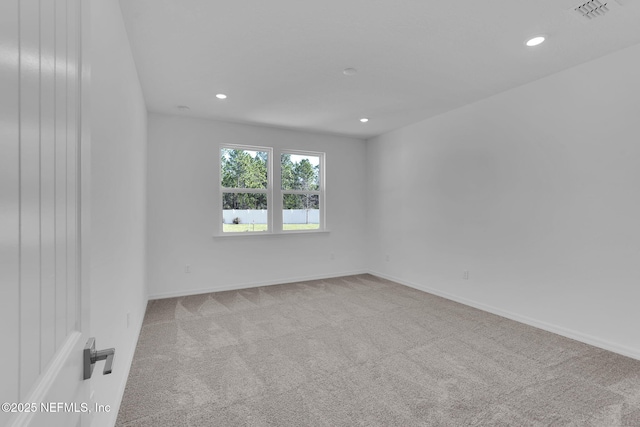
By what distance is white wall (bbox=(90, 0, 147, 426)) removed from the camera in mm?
1380

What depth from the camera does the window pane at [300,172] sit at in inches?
203

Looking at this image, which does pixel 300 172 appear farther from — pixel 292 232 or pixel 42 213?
pixel 42 213

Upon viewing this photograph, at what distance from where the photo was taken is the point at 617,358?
8.18 feet

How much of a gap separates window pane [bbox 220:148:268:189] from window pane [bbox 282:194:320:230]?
1.72 ft

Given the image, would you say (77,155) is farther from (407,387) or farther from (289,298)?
(289,298)

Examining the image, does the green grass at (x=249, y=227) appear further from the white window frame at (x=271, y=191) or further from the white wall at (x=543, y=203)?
the white wall at (x=543, y=203)

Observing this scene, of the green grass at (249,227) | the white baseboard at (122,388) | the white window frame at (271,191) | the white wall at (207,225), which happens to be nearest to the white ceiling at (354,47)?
the white wall at (207,225)

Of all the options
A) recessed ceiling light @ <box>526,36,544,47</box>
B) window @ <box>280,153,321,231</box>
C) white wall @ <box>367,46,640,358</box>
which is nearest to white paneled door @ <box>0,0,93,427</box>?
recessed ceiling light @ <box>526,36,544,47</box>

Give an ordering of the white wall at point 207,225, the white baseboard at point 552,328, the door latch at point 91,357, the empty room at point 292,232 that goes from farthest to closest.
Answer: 1. the white wall at point 207,225
2. the white baseboard at point 552,328
3. the door latch at point 91,357
4. the empty room at point 292,232

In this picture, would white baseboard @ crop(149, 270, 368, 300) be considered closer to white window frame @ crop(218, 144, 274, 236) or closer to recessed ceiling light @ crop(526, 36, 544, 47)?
white window frame @ crop(218, 144, 274, 236)

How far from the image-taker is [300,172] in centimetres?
529

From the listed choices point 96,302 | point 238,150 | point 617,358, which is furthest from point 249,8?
point 617,358

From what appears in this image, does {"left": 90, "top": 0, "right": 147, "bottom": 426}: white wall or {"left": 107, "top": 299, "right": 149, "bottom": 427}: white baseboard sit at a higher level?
{"left": 90, "top": 0, "right": 147, "bottom": 426}: white wall

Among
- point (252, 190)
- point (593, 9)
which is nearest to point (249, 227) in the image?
point (252, 190)
